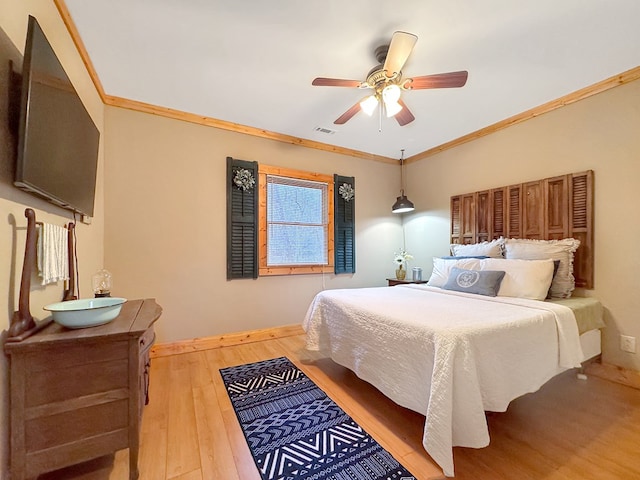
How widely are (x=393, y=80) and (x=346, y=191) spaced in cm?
203

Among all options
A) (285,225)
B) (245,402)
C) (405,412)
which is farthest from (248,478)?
(285,225)

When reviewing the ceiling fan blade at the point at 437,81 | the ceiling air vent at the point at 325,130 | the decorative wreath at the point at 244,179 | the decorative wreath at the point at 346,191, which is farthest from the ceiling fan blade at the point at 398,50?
the decorative wreath at the point at 346,191

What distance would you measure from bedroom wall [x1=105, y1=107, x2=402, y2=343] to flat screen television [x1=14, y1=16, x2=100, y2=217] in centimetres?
97

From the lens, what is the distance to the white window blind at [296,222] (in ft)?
11.7

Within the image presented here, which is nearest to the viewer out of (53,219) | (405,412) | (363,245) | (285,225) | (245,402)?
(53,219)

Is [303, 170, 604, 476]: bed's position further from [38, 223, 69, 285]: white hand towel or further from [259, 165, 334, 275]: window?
[38, 223, 69, 285]: white hand towel

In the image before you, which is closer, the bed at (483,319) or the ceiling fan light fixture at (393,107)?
the bed at (483,319)

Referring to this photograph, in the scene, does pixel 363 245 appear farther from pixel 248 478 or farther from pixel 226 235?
pixel 248 478

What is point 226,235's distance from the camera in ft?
10.6

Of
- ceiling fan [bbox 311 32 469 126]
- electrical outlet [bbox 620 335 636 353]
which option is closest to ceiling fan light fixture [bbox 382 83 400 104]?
ceiling fan [bbox 311 32 469 126]

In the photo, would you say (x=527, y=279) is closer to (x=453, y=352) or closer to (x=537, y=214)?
(x=537, y=214)

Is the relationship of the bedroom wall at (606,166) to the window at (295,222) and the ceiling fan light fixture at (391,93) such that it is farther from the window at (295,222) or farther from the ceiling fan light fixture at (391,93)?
the window at (295,222)

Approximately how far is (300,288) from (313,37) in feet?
9.09

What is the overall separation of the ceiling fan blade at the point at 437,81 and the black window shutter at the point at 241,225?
207 centimetres
